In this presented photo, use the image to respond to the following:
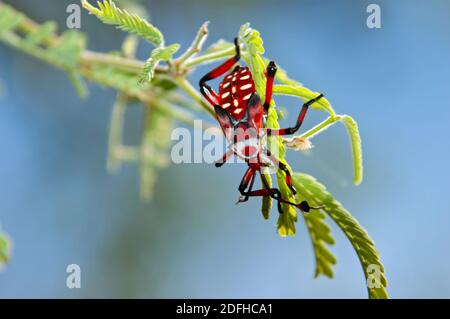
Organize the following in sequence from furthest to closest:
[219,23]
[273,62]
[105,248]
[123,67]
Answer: [105,248] < [219,23] < [123,67] < [273,62]

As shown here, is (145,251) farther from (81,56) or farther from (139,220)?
(81,56)

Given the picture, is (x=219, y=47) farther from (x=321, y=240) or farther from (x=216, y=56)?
(x=321, y=240)

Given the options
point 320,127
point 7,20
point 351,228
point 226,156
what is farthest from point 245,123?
point 7,20

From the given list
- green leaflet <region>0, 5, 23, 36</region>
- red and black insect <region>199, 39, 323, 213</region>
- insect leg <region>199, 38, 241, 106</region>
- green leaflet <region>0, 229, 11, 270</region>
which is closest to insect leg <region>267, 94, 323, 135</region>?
red and black insect <region>199, 39, 323, 213</region>

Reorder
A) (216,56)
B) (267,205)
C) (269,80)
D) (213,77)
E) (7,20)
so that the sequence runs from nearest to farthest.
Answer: (269,80) < (267,205) < (216,56) < (213,77) < (7,20)

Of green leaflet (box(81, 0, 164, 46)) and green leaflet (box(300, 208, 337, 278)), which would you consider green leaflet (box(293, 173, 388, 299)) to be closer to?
green leaflet (box(300, 208, 337, 278))

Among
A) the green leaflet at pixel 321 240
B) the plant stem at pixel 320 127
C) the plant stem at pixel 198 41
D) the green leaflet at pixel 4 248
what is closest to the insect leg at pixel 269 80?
the plant stem at pixel 320 127
